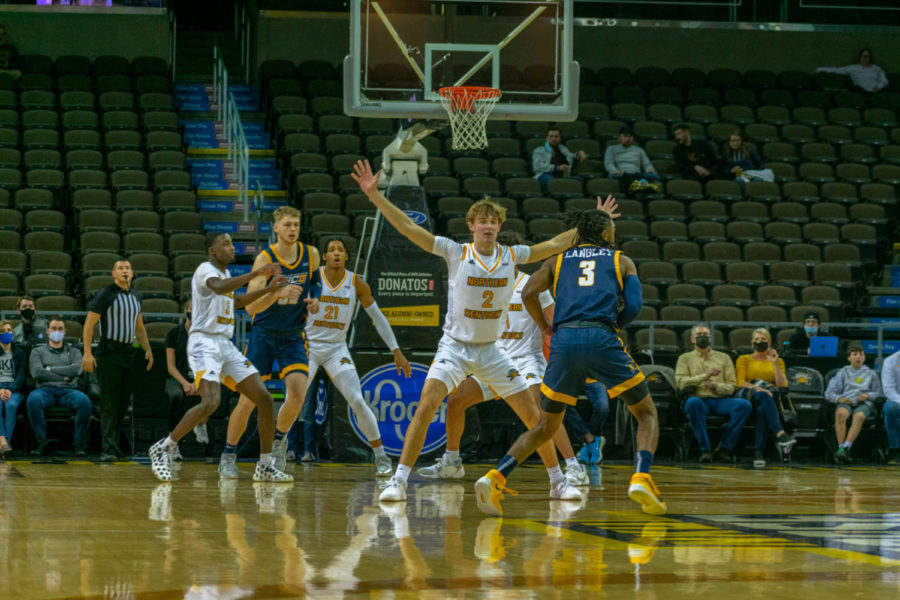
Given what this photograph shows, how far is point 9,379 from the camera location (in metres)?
13.4

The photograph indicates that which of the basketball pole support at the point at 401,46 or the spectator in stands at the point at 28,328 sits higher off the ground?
the basketball pole support at the point at 401,46

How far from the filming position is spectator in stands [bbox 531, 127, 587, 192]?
19.9 metres

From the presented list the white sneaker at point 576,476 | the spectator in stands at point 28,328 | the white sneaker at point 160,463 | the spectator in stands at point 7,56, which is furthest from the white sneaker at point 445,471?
the spectator in stands at point 7,56

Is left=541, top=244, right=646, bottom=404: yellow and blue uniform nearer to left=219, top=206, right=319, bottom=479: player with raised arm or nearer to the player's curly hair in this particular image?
the player's curly hair

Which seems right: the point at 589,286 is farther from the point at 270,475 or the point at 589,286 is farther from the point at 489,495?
the point at 270,475

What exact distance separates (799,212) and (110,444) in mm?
11665

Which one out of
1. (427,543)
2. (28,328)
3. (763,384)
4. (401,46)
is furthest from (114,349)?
(427,543)

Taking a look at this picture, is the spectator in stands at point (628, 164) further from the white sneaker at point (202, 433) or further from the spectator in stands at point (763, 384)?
the white sneaker at point (202, 433)

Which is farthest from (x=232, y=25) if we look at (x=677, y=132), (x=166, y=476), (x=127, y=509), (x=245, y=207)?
(x=127, y=509)

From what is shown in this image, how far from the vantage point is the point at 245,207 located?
756 inches

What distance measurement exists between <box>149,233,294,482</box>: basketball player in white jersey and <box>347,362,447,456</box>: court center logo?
2468 mm

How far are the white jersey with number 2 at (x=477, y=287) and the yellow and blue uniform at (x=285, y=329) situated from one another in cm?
198

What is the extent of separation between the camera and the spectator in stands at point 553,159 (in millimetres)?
19906

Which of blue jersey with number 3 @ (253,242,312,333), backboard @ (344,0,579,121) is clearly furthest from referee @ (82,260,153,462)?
blue jersey with number 3 @ (253,242,312,333)
